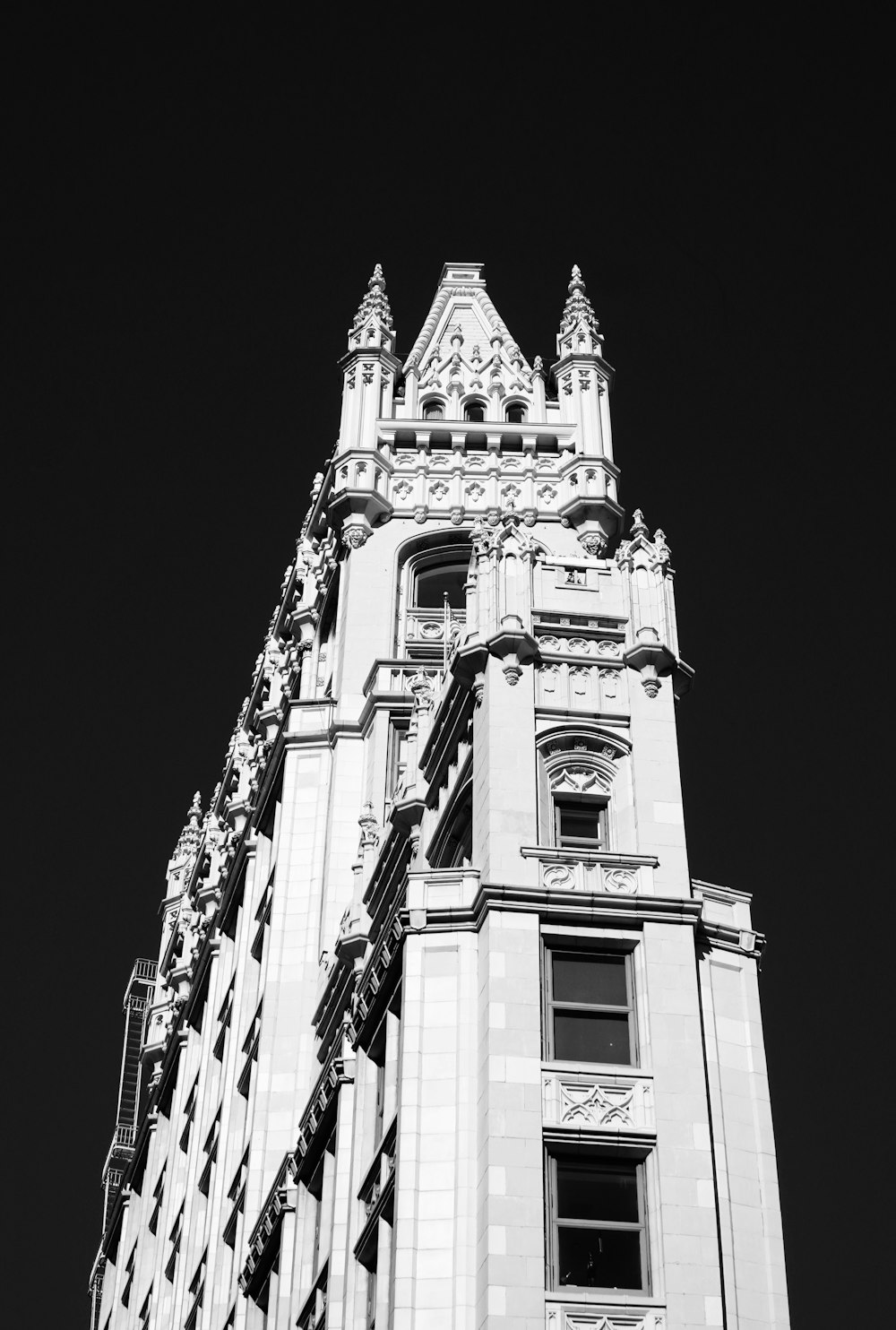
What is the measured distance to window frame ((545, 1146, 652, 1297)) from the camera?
3562 cm

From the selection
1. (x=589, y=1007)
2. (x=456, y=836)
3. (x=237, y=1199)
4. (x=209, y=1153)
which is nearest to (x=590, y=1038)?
(x=589, y=1007)

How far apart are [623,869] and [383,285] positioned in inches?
2026

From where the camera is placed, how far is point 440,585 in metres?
75.4

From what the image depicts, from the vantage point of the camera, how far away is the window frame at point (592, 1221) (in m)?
35.6

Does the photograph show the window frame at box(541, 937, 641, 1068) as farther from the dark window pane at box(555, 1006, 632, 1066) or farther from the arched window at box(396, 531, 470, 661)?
the arched window at box(396, 531, 470, 661)

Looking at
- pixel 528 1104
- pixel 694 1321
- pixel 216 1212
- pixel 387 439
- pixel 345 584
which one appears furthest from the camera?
pixel 387 439

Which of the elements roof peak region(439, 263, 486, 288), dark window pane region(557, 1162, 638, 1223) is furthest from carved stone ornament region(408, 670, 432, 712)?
roof peak region(439, 263, 486, 288)

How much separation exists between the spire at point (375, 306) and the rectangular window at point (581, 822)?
148 feet

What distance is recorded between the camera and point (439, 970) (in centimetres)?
4047

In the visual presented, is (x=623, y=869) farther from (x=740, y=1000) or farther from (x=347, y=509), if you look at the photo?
(x=347, y=509)

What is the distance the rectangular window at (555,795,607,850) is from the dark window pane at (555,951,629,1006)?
3069 millimetres

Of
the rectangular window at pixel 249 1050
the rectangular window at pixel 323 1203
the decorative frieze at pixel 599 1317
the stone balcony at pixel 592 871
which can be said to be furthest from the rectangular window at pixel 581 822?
the rectangular window at pixel 249 1050

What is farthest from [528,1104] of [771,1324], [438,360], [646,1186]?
[438,360]

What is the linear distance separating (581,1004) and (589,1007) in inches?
6.9
